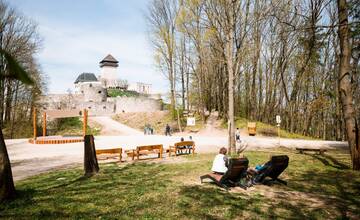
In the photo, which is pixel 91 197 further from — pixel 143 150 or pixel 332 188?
pixel 143 150

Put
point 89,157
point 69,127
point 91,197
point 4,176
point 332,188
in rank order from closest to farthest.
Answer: point 4,176 → point 91,197 → point 332,188 → point 89,157 → point 69,127

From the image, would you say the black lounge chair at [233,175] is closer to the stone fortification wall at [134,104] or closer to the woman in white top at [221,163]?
the woman in white top at [221,163]

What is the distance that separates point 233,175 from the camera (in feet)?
23.7

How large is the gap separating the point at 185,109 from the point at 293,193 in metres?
29.2

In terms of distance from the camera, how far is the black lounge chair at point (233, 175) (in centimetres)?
691

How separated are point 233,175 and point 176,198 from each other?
183 centimetres

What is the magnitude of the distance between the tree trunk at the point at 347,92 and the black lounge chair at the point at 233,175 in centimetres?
495

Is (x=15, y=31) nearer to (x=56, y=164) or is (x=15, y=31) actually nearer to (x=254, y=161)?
(x=56, y=164)

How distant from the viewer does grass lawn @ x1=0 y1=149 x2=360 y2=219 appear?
17.2ft

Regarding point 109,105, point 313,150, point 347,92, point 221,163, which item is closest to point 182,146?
point 221,163

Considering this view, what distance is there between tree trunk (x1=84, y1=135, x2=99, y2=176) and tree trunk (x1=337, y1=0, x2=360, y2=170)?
918cm

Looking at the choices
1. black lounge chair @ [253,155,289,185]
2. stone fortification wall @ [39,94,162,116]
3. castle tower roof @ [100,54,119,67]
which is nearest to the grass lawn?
black lounge chair @ [253,155,289,185]

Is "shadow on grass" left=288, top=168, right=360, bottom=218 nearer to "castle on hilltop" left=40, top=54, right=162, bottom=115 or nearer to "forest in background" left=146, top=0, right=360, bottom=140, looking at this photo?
"forest in background" left=146, top=0, right=360, bottom=140

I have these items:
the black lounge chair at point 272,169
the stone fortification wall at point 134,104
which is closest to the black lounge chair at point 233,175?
the black lounge chair at point 272,169
